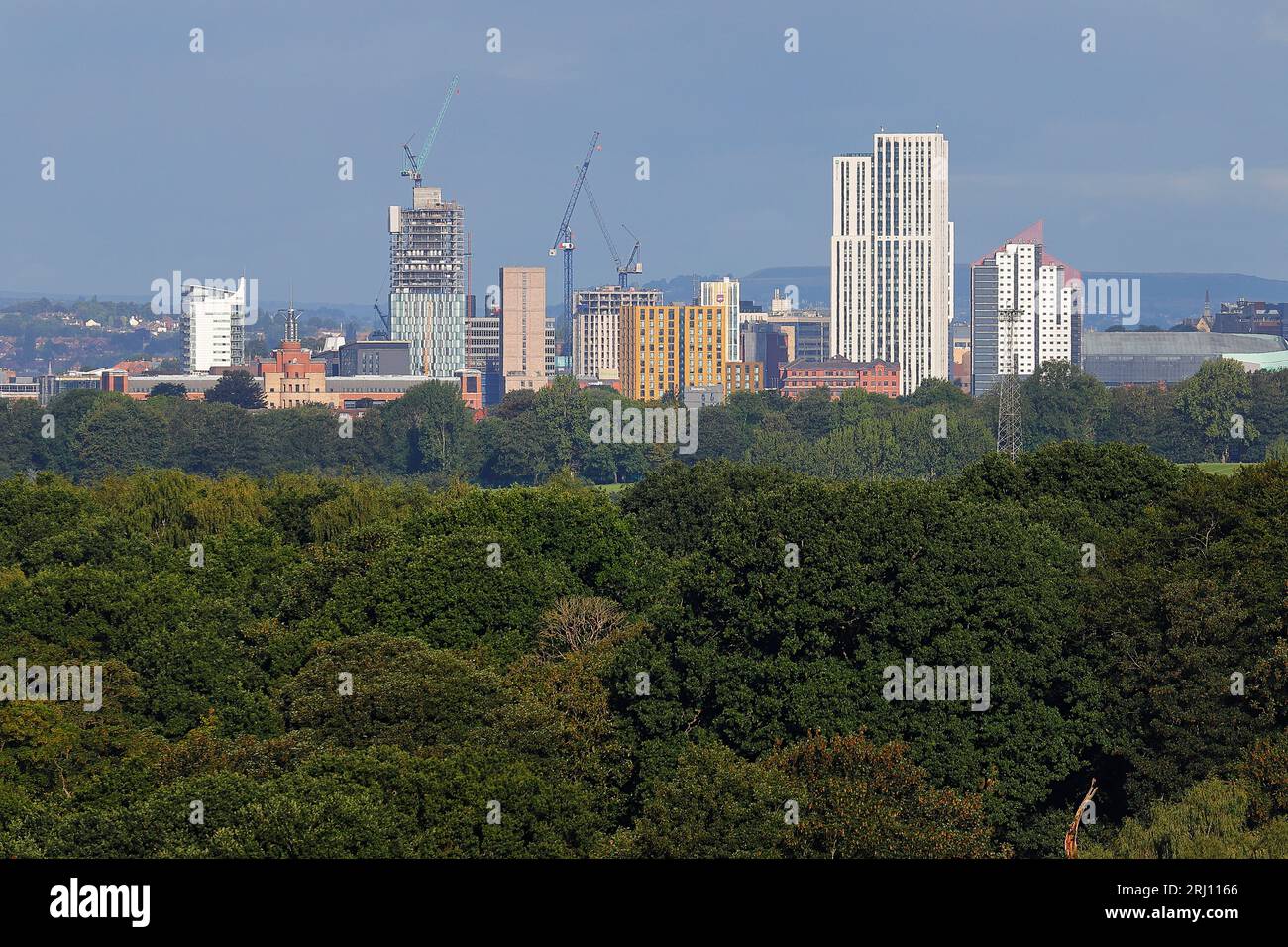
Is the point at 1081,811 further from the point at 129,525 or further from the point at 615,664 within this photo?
the point at 129,525

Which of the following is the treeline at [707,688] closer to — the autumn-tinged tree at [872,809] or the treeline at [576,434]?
the autumn-tinged tree at [872,809]

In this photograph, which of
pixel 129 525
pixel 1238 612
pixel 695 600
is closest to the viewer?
pixel 1238 612

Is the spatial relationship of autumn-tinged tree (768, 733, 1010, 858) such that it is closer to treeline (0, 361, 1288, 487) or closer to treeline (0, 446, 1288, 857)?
treeline (0, 446, 1288, 857)

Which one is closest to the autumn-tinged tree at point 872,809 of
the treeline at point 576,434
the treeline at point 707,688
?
the treeline at point 707,688

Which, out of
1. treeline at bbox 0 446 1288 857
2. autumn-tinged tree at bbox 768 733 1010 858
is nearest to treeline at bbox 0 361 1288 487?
treeline at bbox 0 446 1288 857

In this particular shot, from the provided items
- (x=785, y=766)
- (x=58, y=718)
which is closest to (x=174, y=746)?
(x=58, y=718)

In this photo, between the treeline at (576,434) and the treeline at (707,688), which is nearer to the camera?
the treeline at (707,688)
